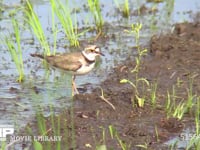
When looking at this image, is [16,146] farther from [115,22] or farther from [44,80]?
[115,22]

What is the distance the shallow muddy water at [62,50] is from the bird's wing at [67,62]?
31 centimetres

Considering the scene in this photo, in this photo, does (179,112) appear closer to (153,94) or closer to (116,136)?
(153,94)

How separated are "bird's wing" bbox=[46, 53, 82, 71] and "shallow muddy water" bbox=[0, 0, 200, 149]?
0.31 meters

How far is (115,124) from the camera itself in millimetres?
8102

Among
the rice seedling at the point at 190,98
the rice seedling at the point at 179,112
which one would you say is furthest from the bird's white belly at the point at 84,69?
the rice seedling at the point at 179,112

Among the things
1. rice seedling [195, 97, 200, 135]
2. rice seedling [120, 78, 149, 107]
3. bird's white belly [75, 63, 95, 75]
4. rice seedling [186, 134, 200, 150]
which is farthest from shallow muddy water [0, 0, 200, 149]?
rice seedling [186, 134, 200, 150]

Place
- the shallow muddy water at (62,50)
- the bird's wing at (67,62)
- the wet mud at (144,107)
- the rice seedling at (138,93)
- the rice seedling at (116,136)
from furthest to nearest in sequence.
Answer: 1. the bird's wing at (67,62)
2. the shallow muddy water at (62,50)
3. the rice seedling at (138,93)
4. the wet mud at (144,107)
5. the rice seedling at (116,136)

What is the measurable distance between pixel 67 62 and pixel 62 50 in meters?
1.74

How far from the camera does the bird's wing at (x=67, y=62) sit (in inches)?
363

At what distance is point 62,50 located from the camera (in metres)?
11.0

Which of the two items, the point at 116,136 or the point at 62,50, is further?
the point at 62,50

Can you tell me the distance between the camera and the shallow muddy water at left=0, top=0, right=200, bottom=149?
8.95 metres

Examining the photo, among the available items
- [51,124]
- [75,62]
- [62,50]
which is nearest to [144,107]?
[51,124]

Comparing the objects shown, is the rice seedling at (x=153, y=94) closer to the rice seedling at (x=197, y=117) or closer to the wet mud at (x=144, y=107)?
the wet mud at (x=144, y=107)
